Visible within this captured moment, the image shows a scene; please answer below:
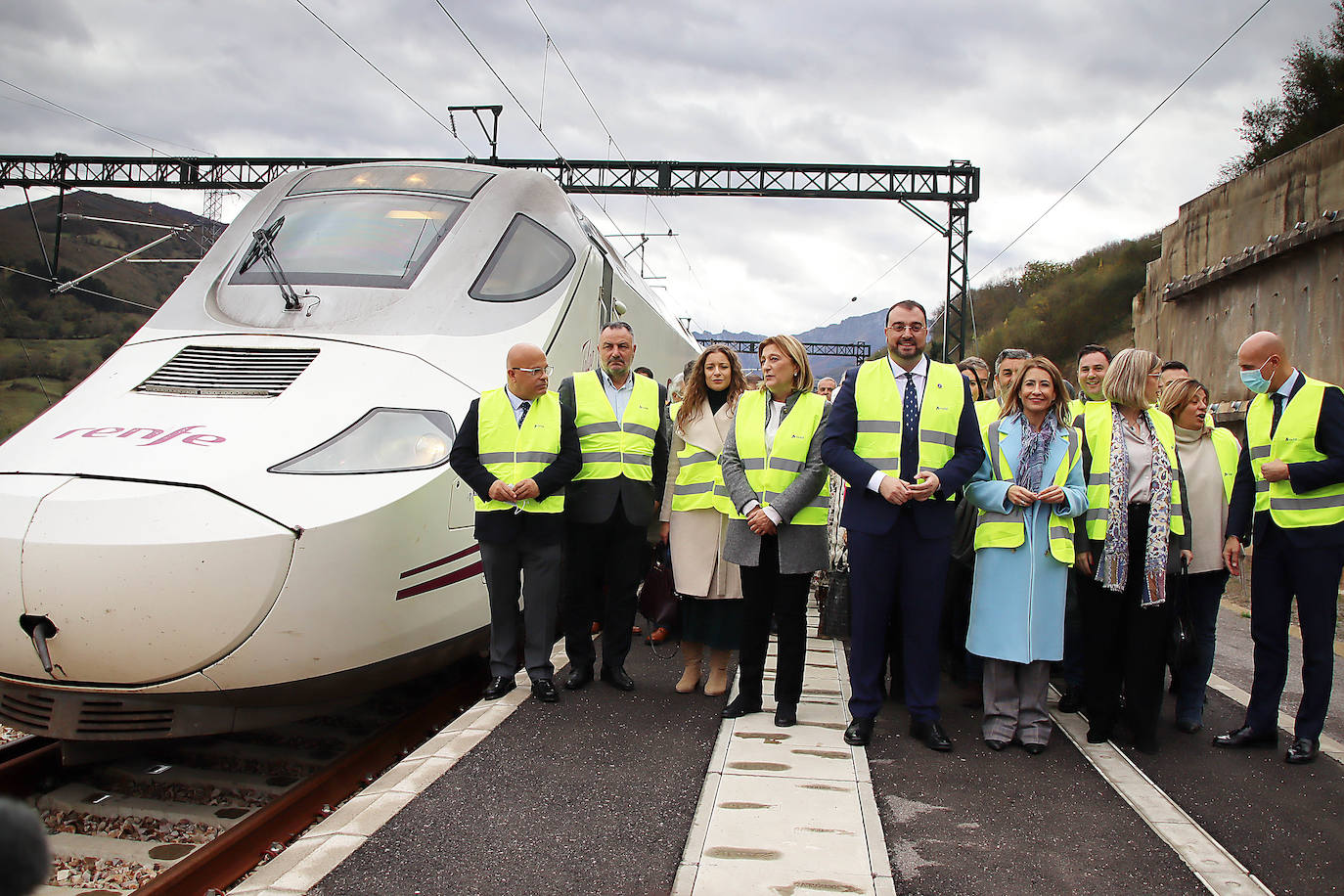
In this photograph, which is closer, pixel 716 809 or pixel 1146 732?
pixel 716 809

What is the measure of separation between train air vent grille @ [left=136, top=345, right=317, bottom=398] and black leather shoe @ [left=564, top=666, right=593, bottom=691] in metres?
2.11

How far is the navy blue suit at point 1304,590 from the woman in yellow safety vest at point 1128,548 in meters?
0.39

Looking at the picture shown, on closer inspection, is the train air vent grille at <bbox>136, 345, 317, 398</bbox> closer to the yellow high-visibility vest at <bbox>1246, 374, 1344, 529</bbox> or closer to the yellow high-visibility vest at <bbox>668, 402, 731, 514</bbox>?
the yellow high-visibility vest at <bbox>668, 402, 731, 514</bbox>

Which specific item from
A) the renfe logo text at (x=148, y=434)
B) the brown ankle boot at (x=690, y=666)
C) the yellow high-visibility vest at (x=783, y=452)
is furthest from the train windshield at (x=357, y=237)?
the brown ankle boot at (x=690, y=666)

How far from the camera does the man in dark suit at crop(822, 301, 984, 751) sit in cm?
444

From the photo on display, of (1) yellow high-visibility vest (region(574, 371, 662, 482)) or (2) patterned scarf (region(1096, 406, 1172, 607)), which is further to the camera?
(1) yellow high-visibility vest (region(574, 371, 662, 482))

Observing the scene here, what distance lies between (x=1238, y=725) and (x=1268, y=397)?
1745 millimetres

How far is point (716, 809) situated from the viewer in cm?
355

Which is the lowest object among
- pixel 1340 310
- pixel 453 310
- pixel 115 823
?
pixel 115 823

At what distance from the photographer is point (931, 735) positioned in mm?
4449

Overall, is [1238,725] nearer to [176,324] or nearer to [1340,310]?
[176,324]

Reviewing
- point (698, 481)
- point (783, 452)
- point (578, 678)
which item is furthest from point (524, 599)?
point (783, 452)

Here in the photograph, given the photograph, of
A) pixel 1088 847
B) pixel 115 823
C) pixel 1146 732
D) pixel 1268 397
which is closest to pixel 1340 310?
pixel 1268 397

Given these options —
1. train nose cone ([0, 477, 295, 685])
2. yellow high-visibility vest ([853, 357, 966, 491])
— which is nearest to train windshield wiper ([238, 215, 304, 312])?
train nose cone ([0, 477, 295, 685])
